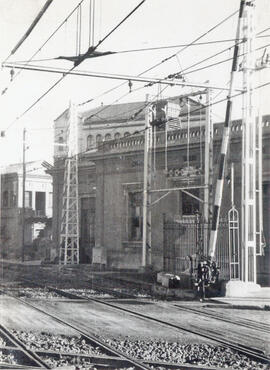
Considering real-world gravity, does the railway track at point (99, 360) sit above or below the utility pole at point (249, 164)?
below

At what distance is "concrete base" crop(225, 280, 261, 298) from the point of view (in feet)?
43.7

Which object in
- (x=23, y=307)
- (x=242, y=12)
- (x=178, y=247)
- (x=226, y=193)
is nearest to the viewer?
(x=23, y=307)

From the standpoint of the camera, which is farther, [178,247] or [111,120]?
[111,120]

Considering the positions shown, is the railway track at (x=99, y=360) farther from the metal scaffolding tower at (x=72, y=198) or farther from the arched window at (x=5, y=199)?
the arched window at (x=5, y=199)

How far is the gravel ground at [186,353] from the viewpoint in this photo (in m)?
7.17

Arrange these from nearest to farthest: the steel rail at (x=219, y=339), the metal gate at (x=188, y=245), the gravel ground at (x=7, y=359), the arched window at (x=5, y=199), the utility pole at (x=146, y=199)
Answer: the gravel ground at (x=7, y=359) < the steel rail at (x=219, y=339) < the metal gate at (x=188, y=245) < the utility pole at (x=146, y=199) < the arched window at (x=5, y=199)

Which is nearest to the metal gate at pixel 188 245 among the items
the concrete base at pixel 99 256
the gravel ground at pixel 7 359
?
the concrete base at pixel 99 256

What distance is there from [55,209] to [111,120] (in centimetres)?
1806

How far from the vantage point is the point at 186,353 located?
7672 mm

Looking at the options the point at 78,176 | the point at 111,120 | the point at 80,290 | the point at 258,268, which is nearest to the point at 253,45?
the point at 258,268

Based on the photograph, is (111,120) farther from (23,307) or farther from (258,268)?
(23,307)

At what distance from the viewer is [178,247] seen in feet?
63.2

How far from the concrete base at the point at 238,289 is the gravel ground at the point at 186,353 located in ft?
17.4

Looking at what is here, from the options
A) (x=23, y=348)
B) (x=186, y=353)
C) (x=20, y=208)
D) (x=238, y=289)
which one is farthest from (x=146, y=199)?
(x=20, y=208)
